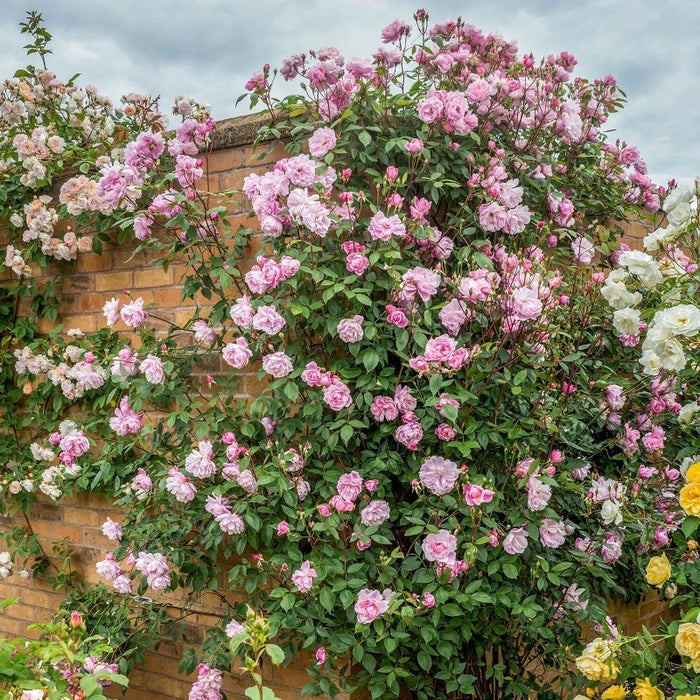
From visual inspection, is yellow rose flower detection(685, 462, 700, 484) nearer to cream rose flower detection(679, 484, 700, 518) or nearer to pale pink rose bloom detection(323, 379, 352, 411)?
cream rose flower detection(679, 484, 700, 518)

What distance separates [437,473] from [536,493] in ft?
1.19

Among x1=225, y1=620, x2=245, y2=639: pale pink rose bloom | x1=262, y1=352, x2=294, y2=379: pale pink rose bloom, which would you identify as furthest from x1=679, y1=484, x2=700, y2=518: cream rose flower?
x1=225, y1=620, x2=245, y2=639: pale pink rose bloom

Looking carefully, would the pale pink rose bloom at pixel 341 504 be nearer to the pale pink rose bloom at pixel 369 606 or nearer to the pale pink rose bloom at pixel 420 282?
the pale pink rose bloom at pixel 369 606

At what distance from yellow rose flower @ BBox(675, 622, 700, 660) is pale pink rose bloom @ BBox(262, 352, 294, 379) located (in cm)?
137

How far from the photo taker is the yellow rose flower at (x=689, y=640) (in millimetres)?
2021

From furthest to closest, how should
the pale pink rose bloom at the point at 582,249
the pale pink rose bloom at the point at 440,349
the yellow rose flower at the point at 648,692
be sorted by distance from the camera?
the pale pink rose bloom at the point at 582,249 < the pale pink rose bloom at the point at 440,349 < the yellow rose flower at the point at 648,692

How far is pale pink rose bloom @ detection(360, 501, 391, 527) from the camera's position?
2.48 m

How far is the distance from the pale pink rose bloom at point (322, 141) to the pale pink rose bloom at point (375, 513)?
1.18 meters

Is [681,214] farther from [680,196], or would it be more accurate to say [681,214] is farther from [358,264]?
[358,264]

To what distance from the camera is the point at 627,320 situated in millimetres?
2637

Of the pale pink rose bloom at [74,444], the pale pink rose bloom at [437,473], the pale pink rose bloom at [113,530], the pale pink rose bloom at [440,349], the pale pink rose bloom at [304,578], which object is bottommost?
the pale pink rose bloom at [304,578]

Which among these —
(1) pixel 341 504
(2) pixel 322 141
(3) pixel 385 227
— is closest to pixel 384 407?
(1) pixel 341 504

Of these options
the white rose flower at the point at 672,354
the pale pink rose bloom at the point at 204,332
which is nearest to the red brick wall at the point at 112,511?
the pale pink rose bloom at the point at 204,332

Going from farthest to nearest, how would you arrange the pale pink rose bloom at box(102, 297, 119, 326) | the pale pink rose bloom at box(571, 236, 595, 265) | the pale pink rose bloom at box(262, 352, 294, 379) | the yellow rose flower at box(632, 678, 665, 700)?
the pale pink rose bloom at box(571, 236, 595, 265) < the pale pink rose bloom at box(102, 297, 119, 326) < the pale pink rose bloom at box(262, 352, 294, 379) < the yellow rose flower at box(632, 678, 665, 700)
